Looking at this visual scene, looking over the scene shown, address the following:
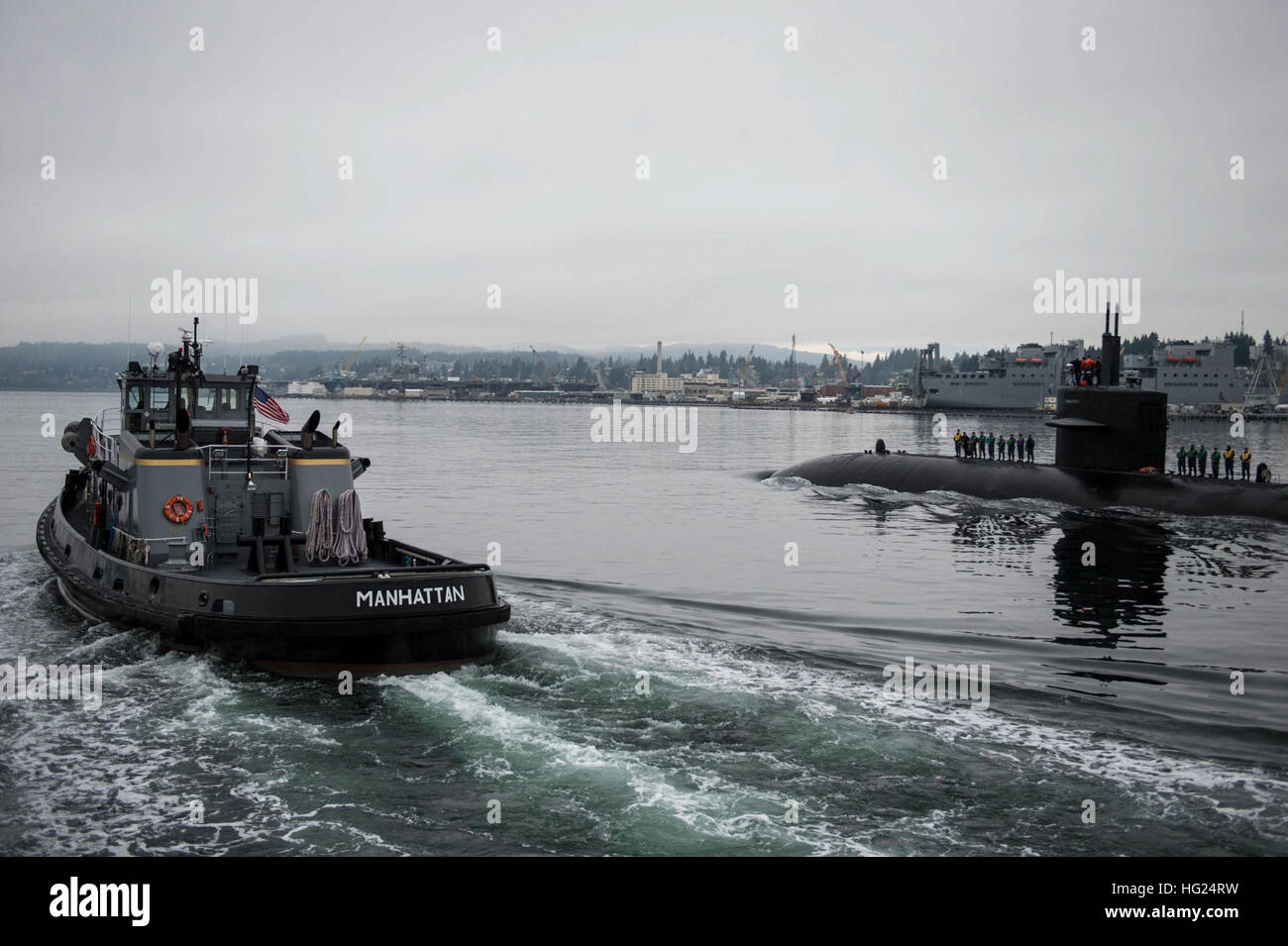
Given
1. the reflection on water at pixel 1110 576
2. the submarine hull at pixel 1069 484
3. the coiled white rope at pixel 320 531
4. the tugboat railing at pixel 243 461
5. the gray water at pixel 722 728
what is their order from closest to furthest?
the gray water at pixel 722 728, the coiled white rope at pixel 320 531, the tugboat railing at pixel 243 461, the reflection on water at pixel 1110 576, the submarine hull at pixel 1069 484

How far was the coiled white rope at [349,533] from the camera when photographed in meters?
18.6

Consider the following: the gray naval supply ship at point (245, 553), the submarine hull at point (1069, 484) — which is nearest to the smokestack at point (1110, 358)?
the submarine hull at point (1069, 484)

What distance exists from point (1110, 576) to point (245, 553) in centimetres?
2037

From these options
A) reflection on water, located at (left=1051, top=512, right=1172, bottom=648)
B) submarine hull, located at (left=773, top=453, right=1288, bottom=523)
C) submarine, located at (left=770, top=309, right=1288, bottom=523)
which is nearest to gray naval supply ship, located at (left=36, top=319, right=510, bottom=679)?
reflection on water, located at (left=1051, top=512, right=1172, bottom=648)

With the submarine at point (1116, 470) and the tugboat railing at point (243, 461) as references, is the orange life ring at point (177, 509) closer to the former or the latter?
the tugboat railing at point (243, 461)

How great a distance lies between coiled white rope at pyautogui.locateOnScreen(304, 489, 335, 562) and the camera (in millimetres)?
18547

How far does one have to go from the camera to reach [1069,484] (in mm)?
37469

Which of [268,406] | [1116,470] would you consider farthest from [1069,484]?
[268,406]

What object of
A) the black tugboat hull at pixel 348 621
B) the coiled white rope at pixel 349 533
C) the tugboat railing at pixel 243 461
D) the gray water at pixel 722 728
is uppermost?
the tugboat railing at pixel 243 461

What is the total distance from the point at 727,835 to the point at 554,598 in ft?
43.0

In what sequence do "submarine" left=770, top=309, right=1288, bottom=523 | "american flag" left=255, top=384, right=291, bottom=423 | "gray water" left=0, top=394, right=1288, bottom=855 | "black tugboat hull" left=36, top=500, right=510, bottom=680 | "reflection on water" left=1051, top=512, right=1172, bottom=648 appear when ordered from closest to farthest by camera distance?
"gray water" left=0, top=394, right=1288, bottom=855 → "black tugboat hull" left=36, top=500, right=510, bottom=680 → "reflection on water" left=1051, top=512, right=1172, bottom=648 → "american flag" left=255, top=384, right=291, bottom=423 → "submarine" left=770, top=309, right=1288, bottom=523

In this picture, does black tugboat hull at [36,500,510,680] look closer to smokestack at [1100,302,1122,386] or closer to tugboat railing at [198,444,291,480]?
tugboat railing at [198,444,291,480]

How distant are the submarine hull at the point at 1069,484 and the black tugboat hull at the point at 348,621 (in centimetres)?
2705

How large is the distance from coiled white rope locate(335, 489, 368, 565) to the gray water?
306cm
